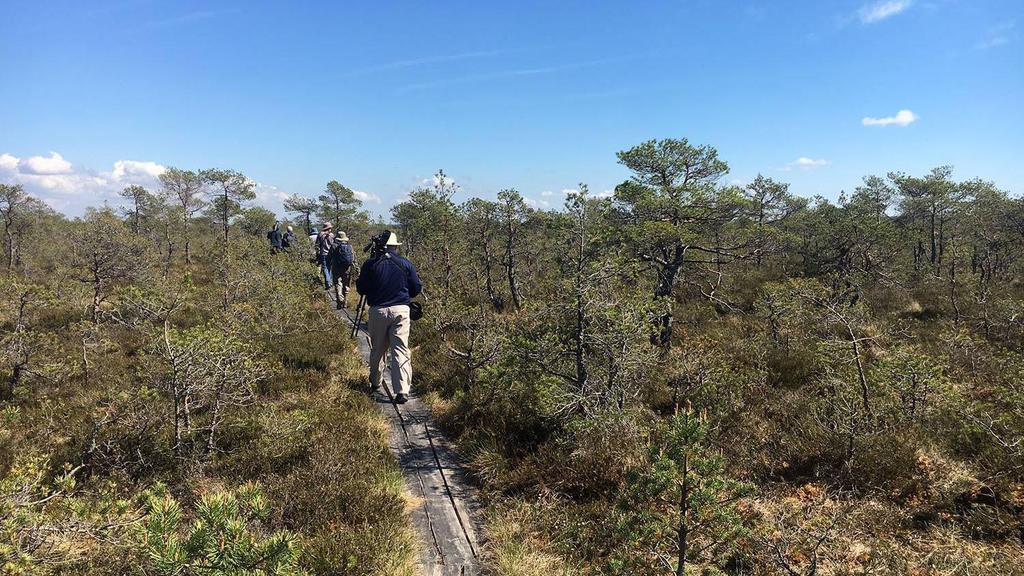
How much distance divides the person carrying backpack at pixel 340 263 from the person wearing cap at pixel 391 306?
5879mm

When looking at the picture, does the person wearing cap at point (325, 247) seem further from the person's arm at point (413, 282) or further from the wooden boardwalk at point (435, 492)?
the wooden boardwalk at point (435, 492)

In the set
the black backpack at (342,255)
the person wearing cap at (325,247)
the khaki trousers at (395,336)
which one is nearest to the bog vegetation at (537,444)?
the khaki trousers at (395,336)

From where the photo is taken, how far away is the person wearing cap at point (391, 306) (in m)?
5.94

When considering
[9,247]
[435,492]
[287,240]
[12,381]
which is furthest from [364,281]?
[9,247]

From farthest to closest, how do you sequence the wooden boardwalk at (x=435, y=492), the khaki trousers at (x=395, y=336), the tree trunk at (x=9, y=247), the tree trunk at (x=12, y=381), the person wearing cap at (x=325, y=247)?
the tree trunk at (x=9, y=247)
the person wearing cap at (x=325, y=247)
the tree trunk at (x=12, y=381)
the khaki trousers at (x=395, y=336)
the wooden boardwalk at (x=435, y=492)

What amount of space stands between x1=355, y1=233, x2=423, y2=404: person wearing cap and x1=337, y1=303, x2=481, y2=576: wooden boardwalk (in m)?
0.55

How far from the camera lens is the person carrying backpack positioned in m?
11.6

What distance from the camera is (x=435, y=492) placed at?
4262 millimetres

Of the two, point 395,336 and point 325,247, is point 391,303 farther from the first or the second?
point 325,247

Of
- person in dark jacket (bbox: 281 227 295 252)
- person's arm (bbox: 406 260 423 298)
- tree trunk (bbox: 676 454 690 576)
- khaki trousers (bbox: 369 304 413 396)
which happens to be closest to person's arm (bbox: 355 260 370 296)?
khaki trousers (bbox: 369 304 413 396)

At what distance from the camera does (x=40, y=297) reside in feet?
26.8

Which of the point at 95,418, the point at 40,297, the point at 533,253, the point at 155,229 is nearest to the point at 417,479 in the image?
the point at 95,418

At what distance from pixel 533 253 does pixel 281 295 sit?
11.6 meters

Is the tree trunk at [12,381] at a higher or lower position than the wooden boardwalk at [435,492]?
higher
